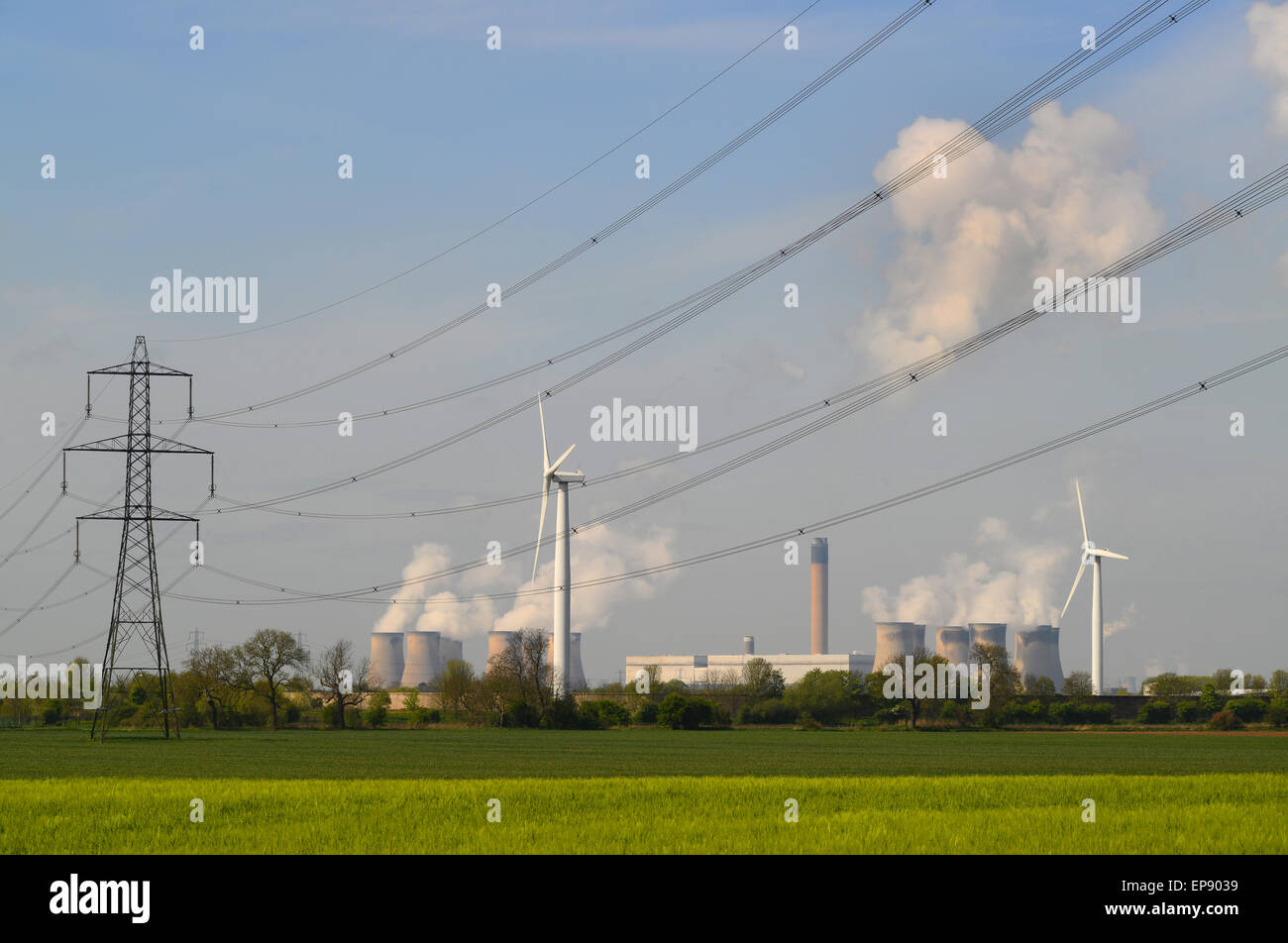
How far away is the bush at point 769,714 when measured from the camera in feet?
559

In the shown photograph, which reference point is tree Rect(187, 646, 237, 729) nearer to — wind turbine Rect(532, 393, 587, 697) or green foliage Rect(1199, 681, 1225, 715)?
wind turbine Rect(532, 393, 587, 697)

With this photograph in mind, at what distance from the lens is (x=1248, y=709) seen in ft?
521

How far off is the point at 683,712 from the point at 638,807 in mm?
118262

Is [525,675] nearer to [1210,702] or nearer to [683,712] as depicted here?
[683,712]

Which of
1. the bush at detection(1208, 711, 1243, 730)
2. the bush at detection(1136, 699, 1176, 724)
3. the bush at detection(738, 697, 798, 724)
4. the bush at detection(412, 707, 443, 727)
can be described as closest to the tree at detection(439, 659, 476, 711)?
the bush at detection(412, 707, 443, 727)

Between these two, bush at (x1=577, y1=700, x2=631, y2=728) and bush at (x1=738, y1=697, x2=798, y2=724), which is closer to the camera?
bush at (x1=577, y1=700, x2=631, y2=728)

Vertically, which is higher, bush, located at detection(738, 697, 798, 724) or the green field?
the green field

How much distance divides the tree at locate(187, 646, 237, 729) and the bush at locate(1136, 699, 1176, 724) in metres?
110

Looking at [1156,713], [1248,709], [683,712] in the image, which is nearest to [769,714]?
[683,712]

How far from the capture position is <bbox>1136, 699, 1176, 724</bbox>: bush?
544ft

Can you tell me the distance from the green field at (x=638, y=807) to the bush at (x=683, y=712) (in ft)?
247

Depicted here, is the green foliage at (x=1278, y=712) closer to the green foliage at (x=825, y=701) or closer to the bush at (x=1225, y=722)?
the bush at (x=1225, y=722)
